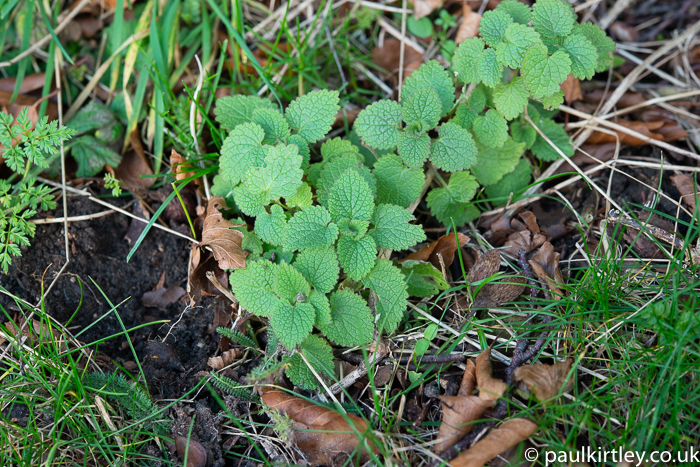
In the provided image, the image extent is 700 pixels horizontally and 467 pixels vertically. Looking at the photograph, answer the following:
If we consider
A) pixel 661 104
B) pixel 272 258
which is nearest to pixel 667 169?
pixel 661 104

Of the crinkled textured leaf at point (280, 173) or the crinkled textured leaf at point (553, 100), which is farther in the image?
the crinkled textured leaf at point (553, 100)

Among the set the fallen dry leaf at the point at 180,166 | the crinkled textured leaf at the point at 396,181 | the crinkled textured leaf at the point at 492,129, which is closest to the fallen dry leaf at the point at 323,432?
the crinkled textured leaf at the point at 396,181

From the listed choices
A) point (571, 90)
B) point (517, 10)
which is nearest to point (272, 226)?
point (517, 10)

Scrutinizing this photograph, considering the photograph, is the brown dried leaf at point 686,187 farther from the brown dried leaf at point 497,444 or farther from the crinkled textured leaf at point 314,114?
the crinkled textured leaf at point 314,114

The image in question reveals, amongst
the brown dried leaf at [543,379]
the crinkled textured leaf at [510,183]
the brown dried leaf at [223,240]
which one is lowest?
the brown dried leaf at [543,379]

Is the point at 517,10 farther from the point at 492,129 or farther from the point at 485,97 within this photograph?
the point at 492,129

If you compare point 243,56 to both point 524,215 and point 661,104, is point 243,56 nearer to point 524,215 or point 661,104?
point 524,215

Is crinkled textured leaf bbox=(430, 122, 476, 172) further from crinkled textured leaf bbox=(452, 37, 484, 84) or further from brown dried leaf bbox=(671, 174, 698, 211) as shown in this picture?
brown dried leaf bbox=(671, 174, 698, 211)
